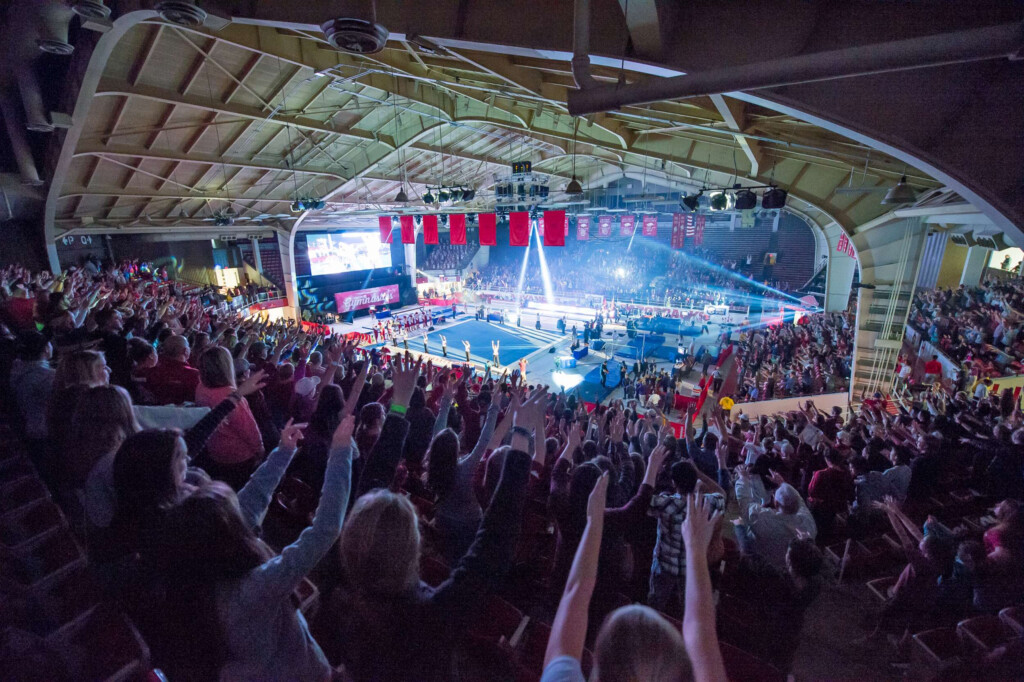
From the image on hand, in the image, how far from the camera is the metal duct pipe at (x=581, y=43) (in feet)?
7.40

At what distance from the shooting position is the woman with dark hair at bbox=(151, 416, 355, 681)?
1073 mm

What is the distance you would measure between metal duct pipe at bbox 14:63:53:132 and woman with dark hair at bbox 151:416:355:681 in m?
7.03

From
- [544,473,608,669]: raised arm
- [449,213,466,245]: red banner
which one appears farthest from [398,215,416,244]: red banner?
[544,473,608,669]: raised arm

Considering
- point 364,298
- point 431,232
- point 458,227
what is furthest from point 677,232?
point 364,298

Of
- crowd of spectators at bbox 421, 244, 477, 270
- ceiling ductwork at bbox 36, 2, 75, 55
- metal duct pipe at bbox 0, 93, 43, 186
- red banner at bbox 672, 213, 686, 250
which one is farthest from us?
crowd of spectators at bbox 421, 244, 477, 270

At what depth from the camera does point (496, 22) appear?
3656mm

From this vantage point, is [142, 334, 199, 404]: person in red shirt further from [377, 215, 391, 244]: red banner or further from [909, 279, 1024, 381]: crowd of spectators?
[377, 215, 391, 244]: red banner

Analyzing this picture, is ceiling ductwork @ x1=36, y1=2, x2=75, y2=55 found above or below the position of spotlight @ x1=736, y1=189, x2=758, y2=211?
above

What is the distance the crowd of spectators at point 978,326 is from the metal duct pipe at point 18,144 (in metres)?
15.7

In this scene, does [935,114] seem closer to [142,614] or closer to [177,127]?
[142,614]

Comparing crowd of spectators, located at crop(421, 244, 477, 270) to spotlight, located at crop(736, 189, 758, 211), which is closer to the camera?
spotlight, located at crop(736, 189, 758, 211)

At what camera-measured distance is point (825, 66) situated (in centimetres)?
194

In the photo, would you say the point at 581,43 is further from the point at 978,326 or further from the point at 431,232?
the point at 431,232

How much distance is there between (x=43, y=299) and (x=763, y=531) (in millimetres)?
6437
